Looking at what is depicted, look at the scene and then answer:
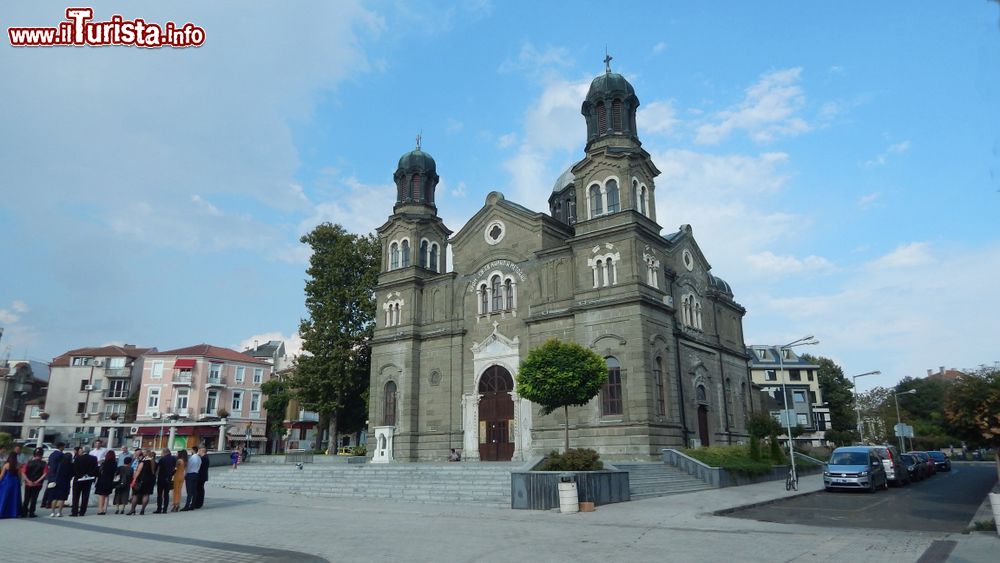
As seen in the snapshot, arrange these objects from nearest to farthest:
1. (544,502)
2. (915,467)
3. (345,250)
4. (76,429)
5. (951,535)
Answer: (951,535) → (544,502) → (915,467) → (345,250) → (76,429)

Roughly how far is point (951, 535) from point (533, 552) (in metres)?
8.58

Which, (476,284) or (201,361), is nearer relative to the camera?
(476,284)

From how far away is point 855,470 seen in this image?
963 inches

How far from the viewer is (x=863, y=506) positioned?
19656 mm

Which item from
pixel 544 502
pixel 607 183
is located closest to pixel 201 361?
pixel 607 183

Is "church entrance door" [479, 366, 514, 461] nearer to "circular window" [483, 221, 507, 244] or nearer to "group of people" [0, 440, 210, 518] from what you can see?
"circular window" [483, 221, 507, 244]

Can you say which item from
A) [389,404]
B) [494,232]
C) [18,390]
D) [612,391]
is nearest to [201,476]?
[612,391]

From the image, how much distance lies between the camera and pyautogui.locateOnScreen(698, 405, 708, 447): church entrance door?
33.7 metres

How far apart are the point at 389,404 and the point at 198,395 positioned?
A: 28.3 meters

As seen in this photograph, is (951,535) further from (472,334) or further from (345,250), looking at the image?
(345,250)

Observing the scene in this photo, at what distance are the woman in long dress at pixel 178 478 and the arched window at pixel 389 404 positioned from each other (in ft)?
61.0

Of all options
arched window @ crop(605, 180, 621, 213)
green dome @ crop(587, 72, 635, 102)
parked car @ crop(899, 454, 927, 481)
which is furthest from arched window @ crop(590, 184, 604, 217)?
parked car @ crop(899, 454, 927, 481)

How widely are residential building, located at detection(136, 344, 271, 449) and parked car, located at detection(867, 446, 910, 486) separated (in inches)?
1969

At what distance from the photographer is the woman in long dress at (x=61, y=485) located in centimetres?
1672
